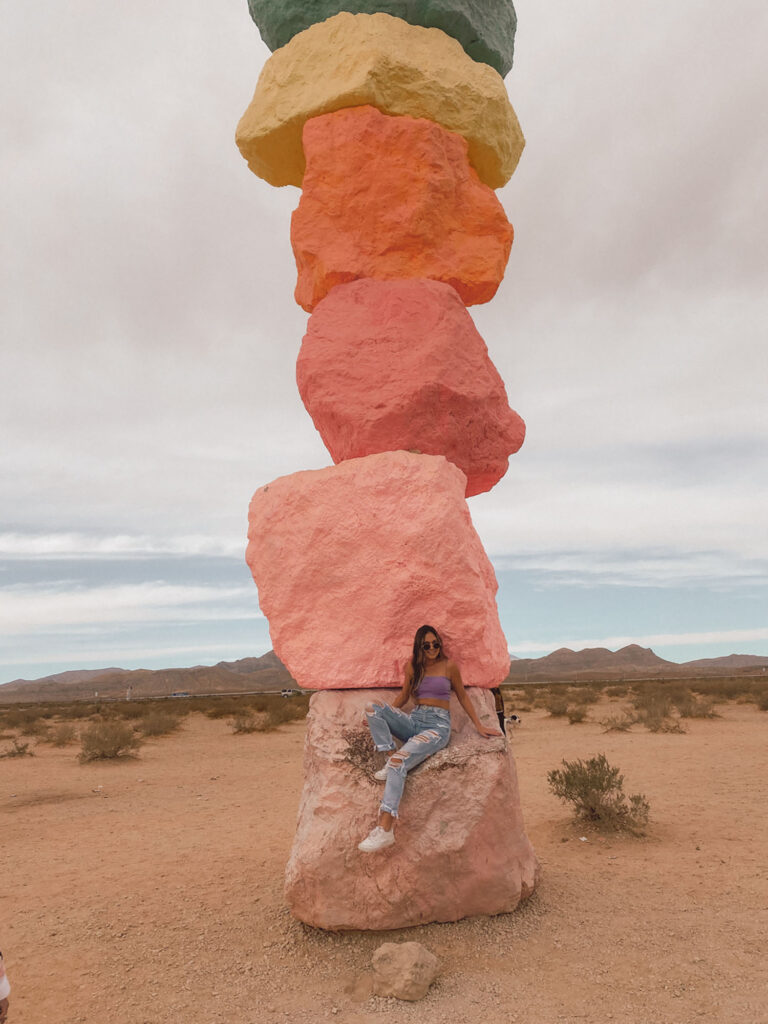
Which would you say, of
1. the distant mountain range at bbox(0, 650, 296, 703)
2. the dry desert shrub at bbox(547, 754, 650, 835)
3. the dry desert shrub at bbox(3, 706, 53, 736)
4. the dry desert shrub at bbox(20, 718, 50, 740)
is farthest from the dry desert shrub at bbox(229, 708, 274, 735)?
the distant mountain range at bbox(0, 650, 296, 703)

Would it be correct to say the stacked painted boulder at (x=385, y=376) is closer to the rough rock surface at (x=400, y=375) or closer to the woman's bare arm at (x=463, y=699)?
the rough rock surface at (x=400, y=375)

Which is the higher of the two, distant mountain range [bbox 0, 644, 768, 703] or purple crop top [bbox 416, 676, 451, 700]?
purple crop top [bbox 416, 676, 451, 700]

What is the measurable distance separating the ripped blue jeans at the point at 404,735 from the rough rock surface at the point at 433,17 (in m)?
4.98

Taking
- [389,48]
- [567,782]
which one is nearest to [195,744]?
[567,782]

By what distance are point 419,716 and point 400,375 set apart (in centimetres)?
220

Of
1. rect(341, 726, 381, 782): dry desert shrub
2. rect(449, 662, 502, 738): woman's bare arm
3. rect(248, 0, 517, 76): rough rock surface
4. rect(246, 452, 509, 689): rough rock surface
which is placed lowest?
rect(341, 726, 381, 782): dry desert shrub

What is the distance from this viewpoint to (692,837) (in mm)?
6305

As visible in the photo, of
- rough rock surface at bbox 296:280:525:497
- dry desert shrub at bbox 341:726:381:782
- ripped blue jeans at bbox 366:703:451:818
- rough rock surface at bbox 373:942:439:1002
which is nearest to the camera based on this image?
rough rock surface at bbox 373:942:439:1002

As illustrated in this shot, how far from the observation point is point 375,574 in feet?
13.7

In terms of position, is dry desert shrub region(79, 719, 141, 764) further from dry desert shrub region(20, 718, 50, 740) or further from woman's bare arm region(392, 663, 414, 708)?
woman's bare arm region(392, 663, 414, 708)

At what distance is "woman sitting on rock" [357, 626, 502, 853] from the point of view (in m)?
3.79

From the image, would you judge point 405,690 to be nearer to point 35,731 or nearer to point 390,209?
point 390,209

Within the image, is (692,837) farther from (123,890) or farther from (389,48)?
(389,48)

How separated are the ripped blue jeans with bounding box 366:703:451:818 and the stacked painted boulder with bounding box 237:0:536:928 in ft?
0.70
